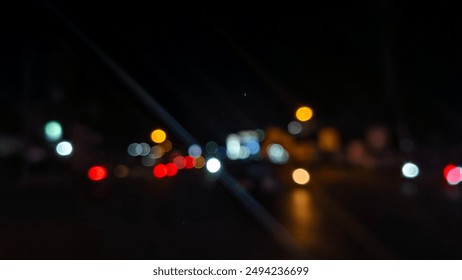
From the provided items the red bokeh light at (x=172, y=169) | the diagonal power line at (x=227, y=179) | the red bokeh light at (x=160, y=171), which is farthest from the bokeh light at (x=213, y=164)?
the red bokeh light at (x=160, y=171)

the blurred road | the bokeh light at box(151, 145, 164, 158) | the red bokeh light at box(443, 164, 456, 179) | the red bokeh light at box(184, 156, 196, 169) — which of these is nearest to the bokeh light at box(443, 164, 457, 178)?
the red bokeh light at box(443, 164, 456, 179)

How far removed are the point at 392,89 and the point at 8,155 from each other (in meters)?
9.51

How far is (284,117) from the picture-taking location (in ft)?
49.8

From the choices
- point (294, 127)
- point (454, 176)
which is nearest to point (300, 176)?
point (294, 127)

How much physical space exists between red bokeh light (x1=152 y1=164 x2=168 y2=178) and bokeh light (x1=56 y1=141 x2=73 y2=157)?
7237 mm

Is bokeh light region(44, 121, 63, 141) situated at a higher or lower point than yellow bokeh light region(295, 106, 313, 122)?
lower

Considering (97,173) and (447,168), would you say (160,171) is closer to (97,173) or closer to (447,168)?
(97,173)

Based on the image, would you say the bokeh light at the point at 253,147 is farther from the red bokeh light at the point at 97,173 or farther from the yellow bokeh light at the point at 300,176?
the red bokeh light at the point at 97,173

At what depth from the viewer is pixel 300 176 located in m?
17.1

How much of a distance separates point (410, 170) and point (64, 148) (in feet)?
31.5

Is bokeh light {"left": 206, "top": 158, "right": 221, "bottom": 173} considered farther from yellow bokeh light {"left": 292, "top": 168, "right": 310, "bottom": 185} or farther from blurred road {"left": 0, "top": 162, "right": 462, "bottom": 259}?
yellow bokeh light {"left": 292, "top": 168, "right": 310, "bottom": 185}

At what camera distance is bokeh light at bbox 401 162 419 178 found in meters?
16.2

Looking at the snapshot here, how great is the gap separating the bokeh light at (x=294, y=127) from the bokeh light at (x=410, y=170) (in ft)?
11.3

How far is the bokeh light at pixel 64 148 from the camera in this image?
1412cm
